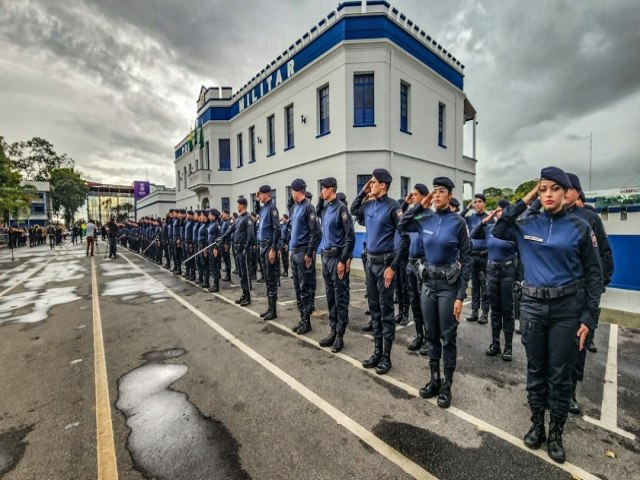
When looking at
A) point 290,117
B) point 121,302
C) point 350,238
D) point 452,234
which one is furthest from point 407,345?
point 290,117

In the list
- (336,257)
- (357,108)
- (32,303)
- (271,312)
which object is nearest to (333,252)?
(336,257)

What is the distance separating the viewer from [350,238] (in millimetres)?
4660

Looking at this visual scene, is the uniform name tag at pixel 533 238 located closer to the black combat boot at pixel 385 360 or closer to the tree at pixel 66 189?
the black combat boot at pixel 385 360

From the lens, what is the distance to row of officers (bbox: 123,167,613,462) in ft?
8.26

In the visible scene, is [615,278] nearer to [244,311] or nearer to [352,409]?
[352,409]

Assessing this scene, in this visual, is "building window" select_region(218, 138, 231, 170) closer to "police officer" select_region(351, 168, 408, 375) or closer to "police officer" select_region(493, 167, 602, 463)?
"police officer" select_region(351, 168, 408, 375)

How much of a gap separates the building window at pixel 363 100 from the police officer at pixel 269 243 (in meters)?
10.0

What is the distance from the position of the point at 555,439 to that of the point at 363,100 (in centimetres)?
1499

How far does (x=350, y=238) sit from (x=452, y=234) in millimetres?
1601

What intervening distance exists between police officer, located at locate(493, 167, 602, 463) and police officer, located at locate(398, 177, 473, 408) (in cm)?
68

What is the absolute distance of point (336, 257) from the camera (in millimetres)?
4789

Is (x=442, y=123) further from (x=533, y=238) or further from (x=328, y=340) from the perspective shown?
(x=533, y=238)

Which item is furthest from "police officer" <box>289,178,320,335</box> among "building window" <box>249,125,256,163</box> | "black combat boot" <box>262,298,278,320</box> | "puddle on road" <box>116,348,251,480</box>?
"building window" <box>249,125,256,163</box>

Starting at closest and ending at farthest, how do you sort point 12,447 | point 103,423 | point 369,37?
point 12,447, point 103,423, point 369,37
